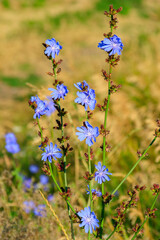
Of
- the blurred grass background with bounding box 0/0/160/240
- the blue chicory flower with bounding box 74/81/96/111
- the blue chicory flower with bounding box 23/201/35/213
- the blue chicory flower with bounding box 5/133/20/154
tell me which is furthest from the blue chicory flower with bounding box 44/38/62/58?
the blue chicory flower with bounding box 5/133/20/154

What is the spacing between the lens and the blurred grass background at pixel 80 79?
3.22 m

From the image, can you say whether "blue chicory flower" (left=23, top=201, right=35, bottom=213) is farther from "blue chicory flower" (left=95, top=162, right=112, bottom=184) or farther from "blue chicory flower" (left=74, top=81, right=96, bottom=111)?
"blue chicory flower" (left=74, top=81, right=96, bottom=111)

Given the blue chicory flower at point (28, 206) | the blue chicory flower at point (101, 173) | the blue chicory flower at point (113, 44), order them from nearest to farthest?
the blue chicory flower at point (113, 44) < the blue chicory flower at point (101, 173) < the blue chicory flower at point (28, 206)

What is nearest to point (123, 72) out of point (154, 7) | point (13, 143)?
point (13, 143)

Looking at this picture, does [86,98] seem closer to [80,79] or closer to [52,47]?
[52,47]

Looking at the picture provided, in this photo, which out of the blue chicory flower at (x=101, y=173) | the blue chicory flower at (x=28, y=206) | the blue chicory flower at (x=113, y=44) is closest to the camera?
the blue chicory flower at (x=113, y=44)

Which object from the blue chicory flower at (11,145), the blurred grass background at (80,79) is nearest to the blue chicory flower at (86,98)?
the blurred grass background at (80,79)

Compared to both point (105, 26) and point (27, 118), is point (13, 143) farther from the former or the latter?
point (105, 26)

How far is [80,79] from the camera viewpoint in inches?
252

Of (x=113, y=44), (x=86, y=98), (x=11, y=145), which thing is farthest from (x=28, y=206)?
(x=113, y=44)

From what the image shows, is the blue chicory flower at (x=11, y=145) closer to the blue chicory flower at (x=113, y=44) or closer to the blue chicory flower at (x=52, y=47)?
the blue chicory flower at (x=52, y=47)

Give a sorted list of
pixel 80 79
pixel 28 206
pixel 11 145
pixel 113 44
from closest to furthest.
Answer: pixel 113 44
pixel 28 206
pixel 11 145
pixel 80 79

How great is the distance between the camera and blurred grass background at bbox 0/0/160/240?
322cm

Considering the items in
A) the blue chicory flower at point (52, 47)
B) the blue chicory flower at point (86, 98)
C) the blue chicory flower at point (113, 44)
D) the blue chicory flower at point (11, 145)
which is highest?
the blue chicory flower at point (11, 145)
